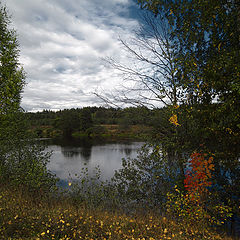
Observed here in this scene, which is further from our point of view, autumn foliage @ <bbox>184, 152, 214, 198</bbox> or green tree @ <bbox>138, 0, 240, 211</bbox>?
autumn foliage @ <bbox>184, 152, 214, 198</bbox>

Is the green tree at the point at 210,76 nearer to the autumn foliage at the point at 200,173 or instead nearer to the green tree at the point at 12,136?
the autumn foliage at the point at 200,173

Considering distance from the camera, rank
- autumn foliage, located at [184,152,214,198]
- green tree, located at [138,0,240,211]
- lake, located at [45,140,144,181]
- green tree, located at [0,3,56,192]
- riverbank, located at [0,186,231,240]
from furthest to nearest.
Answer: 1. lake, located at [45,140,144,181]
2. green tree, located at [0,3,56,192]
3. autumn foliage, located at [184,152,214,198]
4. green tree, located at [138,0,240,211]
5. riverbank, located at [0,186,231,240]

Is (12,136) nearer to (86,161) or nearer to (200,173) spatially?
(200,173)

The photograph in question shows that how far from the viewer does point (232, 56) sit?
474 centimetres

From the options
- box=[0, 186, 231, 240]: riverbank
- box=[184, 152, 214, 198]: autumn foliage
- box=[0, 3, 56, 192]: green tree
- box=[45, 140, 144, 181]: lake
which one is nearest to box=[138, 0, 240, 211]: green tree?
box=[184, 152, 214, 198]: autumn foliage

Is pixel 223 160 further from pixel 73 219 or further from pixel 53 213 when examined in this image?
pixel 53 213

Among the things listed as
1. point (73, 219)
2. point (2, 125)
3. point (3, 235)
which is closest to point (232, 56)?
point (73, 219)

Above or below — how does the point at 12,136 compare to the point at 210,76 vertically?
below

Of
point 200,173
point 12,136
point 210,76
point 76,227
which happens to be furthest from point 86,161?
point 210,76

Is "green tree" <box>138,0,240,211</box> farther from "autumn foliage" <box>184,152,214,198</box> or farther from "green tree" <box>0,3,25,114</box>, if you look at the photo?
"green tree" <box>0,3,25,114</box>

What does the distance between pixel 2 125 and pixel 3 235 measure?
293 inches

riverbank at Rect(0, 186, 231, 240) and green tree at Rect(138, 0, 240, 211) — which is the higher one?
green tree at Rect(138, 0, 240, 211)

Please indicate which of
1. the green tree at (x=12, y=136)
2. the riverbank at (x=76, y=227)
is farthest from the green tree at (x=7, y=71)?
the riverbank at (x=76, y=227)

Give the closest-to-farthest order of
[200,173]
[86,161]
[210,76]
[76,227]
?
[76,227] < [210,76] < [200,173] < [86,161]
